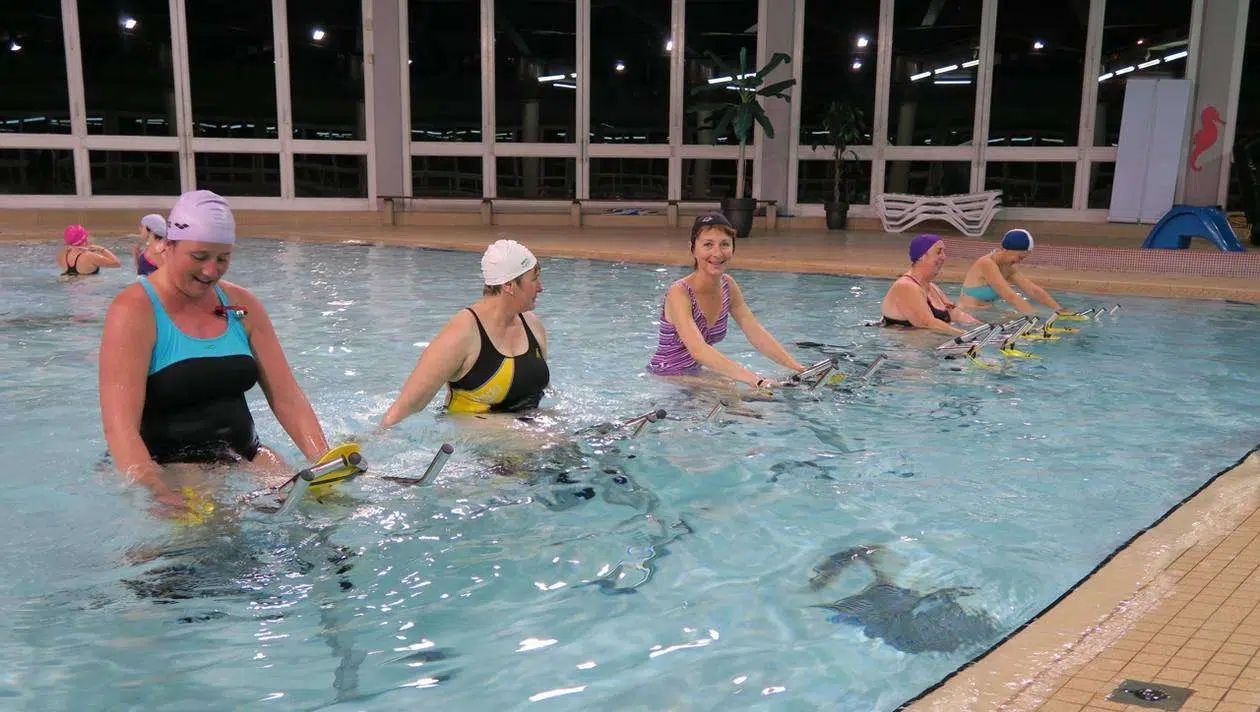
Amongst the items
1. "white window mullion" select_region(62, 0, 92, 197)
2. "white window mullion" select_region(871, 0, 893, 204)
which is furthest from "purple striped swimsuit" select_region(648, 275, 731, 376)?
"white window mullion" select_region(62, 0, 92, 197)

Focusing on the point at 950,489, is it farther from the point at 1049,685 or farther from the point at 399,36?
the point at 399,36

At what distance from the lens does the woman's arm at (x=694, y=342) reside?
529cm

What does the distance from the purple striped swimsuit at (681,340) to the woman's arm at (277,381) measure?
2.50 metres

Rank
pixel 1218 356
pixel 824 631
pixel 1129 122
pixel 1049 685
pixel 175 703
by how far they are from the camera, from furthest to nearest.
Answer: pixel 1129 122 → pixel 1218 356 → pixel 824 631 → pixel 175 703 → pixel 1049 685

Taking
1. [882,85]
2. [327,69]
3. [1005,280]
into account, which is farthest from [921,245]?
[327,69]

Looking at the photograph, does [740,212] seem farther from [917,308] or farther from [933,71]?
[917,308]

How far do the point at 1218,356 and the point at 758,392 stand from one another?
3.86 metres

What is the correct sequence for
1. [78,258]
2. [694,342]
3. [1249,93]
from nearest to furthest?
[694,342], [78,258], [1249,93]

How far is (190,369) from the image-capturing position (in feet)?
10.3

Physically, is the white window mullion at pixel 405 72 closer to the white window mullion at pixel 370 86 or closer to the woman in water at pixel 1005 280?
the white window mullion at pixel 370 86

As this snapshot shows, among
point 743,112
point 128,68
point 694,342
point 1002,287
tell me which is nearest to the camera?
point 694,342

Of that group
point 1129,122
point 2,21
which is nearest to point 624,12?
point 1129,122

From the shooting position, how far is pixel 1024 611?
10.0ft

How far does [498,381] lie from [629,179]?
14715 mm
